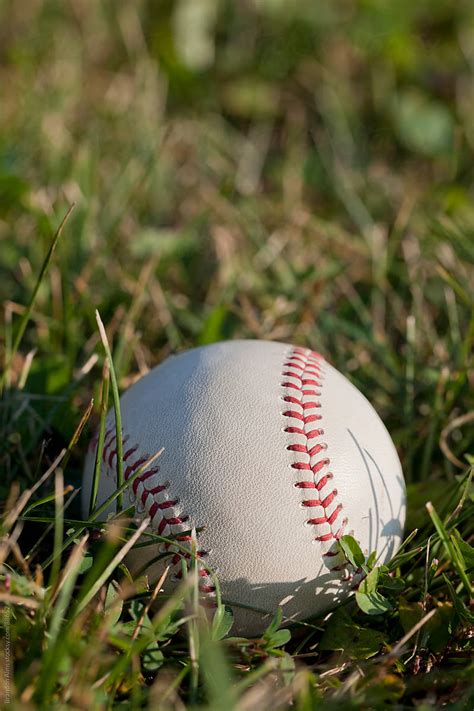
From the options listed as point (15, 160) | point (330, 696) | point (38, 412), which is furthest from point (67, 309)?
point (330, 696)

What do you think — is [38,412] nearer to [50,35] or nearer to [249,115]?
[249,115]

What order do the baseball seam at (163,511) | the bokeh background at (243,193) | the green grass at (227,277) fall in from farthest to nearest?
1. the bokeh background at (243,193)
2. the baseball seam at (163,511)
3. the green grass at (227,277)

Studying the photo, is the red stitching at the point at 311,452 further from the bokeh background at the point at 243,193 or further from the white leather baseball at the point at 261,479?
the bokeh background at the point at 243,193

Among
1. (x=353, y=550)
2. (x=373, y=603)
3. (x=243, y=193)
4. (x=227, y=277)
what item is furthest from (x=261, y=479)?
(x=243, y=193)

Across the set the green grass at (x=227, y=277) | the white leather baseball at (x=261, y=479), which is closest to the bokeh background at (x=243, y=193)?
the green grass at (x=227, y=277)

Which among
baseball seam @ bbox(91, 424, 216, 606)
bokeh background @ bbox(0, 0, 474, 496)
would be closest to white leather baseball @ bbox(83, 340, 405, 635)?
baseball seam @ bbox(91, 424, 216, 606)

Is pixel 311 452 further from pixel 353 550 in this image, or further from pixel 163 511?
pixel 163 511
